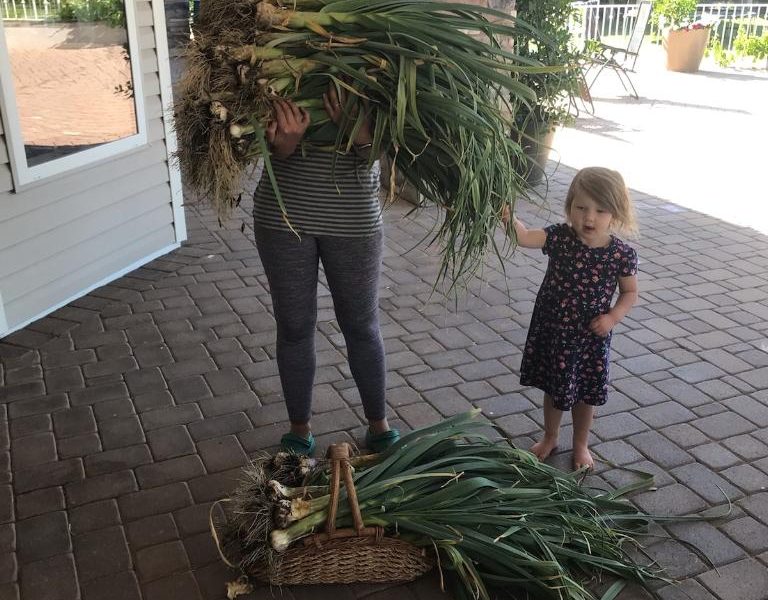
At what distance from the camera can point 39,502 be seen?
9.04 feet

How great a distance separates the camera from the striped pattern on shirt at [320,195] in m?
2.54

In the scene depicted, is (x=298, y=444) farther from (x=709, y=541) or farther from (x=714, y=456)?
(x=714, y=456)

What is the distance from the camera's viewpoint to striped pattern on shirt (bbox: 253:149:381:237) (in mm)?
2543

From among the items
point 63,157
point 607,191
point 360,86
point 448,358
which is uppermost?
point 360,86

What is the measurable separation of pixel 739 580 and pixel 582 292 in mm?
1022

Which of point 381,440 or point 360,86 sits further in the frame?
point 381,440

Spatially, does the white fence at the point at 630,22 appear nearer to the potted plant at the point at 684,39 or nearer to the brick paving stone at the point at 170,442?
the potted plant at the point at 684,39

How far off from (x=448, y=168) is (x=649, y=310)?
2399 mm

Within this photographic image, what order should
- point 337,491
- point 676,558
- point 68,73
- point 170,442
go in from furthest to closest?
point 68,73 < point 170,442 < point 676,558 < point 337,491

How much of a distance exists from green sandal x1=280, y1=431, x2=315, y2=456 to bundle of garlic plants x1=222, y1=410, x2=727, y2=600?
1.38 ft

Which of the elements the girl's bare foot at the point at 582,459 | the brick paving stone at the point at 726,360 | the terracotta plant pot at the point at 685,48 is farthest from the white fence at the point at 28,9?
the terracotta plant pot at the point at 685,48

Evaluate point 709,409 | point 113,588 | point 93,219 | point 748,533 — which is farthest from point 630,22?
point 113,588

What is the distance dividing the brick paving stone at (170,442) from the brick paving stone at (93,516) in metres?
0.31

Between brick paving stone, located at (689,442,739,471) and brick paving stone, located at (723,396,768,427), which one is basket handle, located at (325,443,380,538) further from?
brick paving stone, located at (723,396,768,427)
